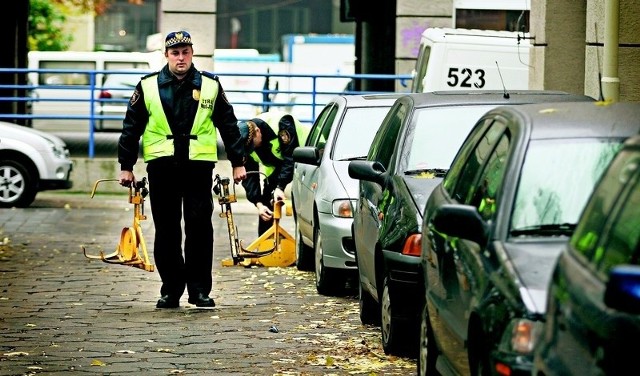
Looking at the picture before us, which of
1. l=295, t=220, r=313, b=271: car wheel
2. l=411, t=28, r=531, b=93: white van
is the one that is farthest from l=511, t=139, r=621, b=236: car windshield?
l=411, t=28, r=531, b=93: white van

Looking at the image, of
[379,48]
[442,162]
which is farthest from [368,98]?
[379,48]

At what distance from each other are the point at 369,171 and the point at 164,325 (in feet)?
6.10

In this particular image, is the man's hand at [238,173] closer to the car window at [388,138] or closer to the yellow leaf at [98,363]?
the car window at [388,138]

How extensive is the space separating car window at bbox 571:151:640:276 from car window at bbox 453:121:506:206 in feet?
6.23

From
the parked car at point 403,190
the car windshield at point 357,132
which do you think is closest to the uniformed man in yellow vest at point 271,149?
the car windshield at point 357,132

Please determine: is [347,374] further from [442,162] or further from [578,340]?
[578,340]

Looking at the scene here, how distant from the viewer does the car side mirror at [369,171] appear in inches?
380

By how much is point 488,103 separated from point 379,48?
19.2 meters

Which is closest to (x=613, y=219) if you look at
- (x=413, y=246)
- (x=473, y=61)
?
(x=413, y=246)

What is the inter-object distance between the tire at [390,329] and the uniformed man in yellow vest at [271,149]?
4.89m

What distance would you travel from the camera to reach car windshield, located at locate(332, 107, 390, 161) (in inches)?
494

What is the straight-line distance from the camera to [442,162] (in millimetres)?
9773

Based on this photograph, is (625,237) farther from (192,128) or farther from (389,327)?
(192,128)

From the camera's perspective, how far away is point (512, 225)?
6070 millimetres
